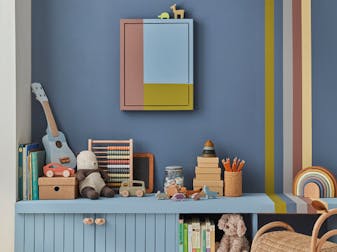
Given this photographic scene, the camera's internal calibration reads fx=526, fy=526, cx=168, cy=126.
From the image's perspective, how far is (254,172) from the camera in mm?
2953

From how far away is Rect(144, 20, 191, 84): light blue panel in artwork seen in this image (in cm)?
290

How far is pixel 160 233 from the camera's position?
262cm

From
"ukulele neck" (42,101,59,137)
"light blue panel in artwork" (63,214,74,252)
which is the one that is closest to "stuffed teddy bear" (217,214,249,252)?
"light blue panel in artwork" (63,214,74,252)

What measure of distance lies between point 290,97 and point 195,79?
1.78 feet

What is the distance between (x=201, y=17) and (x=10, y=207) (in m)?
1.46

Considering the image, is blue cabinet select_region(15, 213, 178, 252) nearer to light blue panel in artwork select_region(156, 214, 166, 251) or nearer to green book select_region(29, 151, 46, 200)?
light blue panel in artwork select_region(156, 214, 166, 251)

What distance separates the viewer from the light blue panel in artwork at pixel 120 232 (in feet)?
8.61

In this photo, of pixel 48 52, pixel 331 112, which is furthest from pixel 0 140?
pixel 331 112

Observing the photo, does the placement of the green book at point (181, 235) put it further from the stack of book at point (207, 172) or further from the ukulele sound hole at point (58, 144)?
the ukulele sound hole at point (58, 144)

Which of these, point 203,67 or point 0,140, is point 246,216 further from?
point 0,140

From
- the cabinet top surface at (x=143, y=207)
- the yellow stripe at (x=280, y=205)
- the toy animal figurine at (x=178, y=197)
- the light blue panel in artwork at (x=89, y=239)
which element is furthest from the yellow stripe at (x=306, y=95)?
the light blue panel in artwork at (x=89, y=239)

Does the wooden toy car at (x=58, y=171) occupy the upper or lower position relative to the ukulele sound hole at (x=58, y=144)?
lower

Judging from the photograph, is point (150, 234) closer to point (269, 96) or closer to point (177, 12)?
point (269, 96)

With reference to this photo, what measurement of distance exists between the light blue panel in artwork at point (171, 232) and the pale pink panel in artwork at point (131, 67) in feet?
2.14
